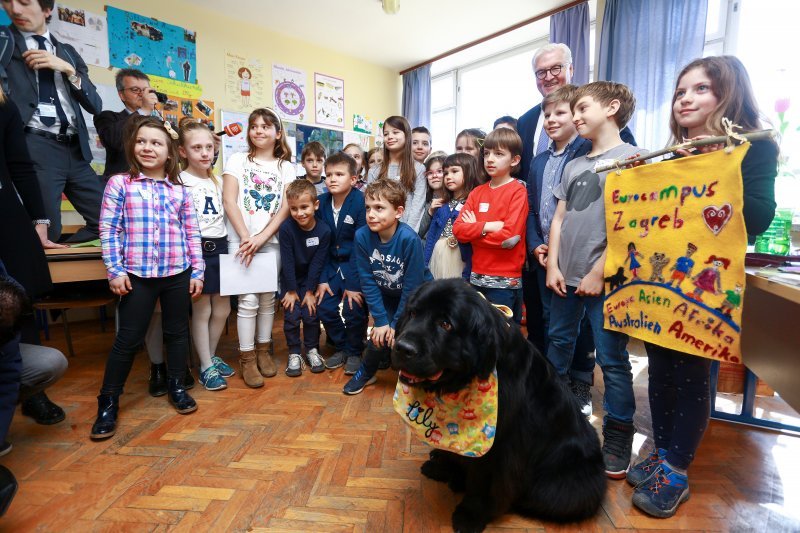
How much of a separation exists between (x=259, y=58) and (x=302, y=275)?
143 inches

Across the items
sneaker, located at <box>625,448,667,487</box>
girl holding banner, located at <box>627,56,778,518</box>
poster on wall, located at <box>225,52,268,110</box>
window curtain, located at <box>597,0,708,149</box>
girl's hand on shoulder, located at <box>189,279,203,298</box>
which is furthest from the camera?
poster on wall, located at <box>225,52,268,110</box>

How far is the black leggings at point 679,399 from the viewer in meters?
1.22

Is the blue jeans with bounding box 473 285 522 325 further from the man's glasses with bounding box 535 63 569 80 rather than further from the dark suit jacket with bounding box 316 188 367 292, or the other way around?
the man's glasses with bounding box 535 63 569 80

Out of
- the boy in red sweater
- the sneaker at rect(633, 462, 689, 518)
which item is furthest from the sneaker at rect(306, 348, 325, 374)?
the sneaker at rect(633, 462, 689, 518)

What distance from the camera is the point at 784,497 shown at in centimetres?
134

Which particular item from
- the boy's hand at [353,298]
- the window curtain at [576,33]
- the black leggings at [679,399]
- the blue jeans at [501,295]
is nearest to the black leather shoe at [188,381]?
the boy's hand at [353,298]

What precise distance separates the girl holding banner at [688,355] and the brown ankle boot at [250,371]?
187cm

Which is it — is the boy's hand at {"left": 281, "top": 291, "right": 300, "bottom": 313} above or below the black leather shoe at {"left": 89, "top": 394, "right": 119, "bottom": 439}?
above

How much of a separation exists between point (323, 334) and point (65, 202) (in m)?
2.75

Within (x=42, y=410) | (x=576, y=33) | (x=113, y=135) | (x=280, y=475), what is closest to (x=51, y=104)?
(x=113, y=135)

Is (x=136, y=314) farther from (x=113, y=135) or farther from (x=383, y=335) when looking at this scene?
(x=113, y=135)

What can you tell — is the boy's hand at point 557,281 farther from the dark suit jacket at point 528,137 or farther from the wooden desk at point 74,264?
the wooden desk at point 74,264

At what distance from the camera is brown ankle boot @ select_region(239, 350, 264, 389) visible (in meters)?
2.20

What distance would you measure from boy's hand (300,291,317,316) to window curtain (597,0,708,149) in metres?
3.44
